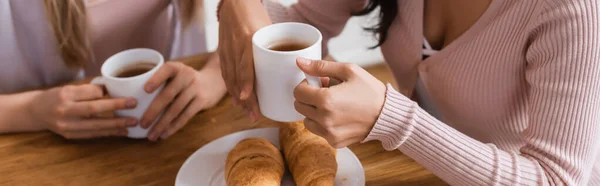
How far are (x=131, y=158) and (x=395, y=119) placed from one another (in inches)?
18.2

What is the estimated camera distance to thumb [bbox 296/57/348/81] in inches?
26.5

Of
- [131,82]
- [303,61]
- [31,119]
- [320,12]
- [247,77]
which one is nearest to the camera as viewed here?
[303,61]

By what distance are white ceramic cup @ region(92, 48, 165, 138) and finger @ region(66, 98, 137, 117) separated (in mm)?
12

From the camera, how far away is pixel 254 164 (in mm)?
800

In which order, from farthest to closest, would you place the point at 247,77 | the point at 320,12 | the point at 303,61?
the point at 320,12 < the point at 247,77 < the point at 303,61

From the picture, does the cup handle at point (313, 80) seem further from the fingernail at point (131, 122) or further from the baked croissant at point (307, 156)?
the fingernail at point (131, 122)

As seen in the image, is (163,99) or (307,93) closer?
(307,93)

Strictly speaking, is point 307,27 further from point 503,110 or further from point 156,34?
point 156,34

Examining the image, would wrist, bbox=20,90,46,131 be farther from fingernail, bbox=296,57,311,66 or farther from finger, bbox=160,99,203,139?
fingernail, bbox=296,57,311,66

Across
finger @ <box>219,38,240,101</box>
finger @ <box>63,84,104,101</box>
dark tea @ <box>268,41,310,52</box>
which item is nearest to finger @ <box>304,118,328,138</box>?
dark tea @ <box>268,41,310,52</box>

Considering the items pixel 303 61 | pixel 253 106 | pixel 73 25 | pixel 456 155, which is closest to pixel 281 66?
pixel 303 61

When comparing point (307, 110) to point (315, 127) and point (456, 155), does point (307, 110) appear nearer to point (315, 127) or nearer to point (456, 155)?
point (315, 127)

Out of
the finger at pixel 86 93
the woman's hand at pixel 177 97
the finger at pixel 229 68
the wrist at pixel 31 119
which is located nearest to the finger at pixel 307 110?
the finger at pixel 229 68

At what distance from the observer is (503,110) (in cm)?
90
